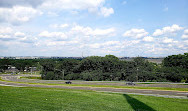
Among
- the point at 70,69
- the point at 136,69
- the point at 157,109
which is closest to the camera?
the point at 157,109

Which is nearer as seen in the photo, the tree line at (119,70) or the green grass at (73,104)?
the green grass at (73,104)

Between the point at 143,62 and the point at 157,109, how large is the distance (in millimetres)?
50166

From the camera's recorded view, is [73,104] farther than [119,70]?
No

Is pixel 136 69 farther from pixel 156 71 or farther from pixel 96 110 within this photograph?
pixel 96 110

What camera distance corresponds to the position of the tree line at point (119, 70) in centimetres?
5228

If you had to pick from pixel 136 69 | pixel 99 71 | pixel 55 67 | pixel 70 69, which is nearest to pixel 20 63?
pixel 55 67

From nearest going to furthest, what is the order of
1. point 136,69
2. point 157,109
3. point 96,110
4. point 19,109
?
point 19,109 → point 96,110 → point 157,109 → point 136,69

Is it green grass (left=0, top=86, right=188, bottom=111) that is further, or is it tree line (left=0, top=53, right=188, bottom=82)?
tree line (left=0, top=53, right=188, bottom=82)

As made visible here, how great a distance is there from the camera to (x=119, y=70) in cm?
5988

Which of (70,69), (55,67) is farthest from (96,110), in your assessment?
Result: (55,67)

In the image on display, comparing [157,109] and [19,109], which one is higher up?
[19,109]

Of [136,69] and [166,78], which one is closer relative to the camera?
[166,78]

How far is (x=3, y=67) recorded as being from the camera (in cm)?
10844

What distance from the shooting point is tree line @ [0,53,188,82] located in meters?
52.3
